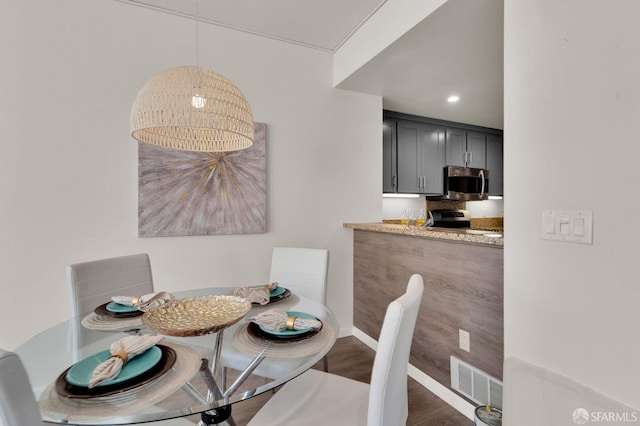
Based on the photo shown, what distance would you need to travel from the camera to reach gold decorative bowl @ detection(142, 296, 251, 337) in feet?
3.20

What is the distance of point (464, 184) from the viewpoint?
3895mm

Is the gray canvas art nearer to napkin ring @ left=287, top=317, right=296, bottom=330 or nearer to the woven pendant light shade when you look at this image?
the woven pendant light shade

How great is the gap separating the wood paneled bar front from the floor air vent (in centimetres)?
3

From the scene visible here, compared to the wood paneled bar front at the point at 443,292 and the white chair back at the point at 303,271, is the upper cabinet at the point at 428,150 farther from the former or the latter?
the white chair back at the point at 303,271

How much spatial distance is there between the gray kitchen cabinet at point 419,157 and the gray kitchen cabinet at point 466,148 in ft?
0.49

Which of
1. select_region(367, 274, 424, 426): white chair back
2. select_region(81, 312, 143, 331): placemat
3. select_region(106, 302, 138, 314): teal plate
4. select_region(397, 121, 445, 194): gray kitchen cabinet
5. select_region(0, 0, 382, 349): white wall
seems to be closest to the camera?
select_region(367, 274, 424, 426): white chair back

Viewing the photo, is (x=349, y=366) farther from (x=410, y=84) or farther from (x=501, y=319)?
(x=410, y=84)

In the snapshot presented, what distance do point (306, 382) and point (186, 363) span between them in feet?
1.82

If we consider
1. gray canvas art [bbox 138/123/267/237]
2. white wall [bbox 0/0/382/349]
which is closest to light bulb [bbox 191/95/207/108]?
gray canvas art [bbox 138/123/267/237]

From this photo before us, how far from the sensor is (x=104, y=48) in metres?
2.09

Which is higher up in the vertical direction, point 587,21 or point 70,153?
point 587,21

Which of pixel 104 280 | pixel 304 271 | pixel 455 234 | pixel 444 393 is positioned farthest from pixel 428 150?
pixel 104 280

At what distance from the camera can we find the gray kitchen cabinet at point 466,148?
3.98 metres

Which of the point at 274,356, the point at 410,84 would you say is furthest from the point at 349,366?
the point at 410,84
